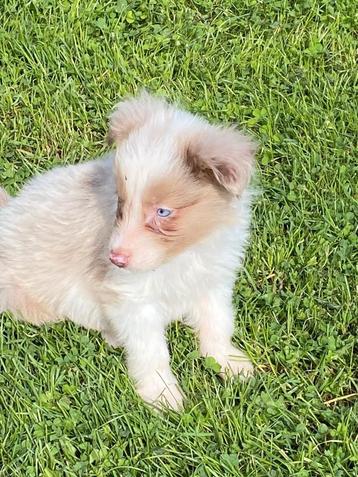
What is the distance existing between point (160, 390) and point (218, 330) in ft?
1.23

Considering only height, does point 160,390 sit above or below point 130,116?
below

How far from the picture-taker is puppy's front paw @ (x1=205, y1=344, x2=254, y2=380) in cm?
363

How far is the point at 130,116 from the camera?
123 inches

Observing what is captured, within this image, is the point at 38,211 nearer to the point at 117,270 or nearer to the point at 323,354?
the point at 117,270

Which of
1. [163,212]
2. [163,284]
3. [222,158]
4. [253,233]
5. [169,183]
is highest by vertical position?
[222,158]

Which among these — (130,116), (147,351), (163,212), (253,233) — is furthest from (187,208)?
(253,233)

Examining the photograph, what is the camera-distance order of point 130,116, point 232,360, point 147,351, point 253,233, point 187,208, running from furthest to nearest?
point 253,233
point 232,360
point 147,351
point 130,116
point 187,208

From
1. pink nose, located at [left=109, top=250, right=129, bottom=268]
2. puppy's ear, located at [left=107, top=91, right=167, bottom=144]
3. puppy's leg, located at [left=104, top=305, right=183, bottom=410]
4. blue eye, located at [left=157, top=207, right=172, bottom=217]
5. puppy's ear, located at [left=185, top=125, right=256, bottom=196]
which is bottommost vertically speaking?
puppy's leg, located at [left=104, top=305, right=183, bottom=410]

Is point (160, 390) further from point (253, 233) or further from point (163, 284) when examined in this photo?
point (253, 233)

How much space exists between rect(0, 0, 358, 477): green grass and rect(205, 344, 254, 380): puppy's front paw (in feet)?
0.17

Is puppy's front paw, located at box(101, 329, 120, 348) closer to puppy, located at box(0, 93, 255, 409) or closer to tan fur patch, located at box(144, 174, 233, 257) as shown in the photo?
puppy, located at box(0, 93, 255, 409)

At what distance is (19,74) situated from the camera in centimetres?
503

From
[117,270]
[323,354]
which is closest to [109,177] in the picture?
[117,270]

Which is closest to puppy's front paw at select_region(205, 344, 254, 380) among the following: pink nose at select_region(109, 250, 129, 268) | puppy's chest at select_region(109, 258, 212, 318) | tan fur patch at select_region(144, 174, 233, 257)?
puppy's chest at select_region(109, 258, 212, 318)
